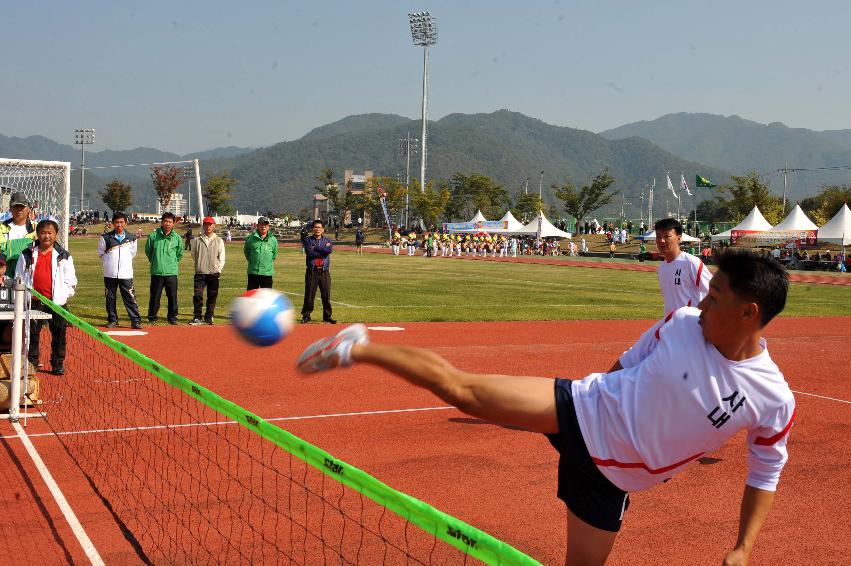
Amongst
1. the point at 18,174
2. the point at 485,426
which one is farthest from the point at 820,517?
the point at 18,174

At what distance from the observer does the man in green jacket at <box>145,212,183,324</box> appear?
58.4 ft

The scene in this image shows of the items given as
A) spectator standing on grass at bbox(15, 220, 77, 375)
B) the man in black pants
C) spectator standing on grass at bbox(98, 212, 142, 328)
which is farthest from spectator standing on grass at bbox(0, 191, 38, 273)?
the man in black pants

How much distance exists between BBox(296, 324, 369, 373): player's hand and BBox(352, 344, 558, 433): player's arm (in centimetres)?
4

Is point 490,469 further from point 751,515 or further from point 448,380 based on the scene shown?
point 448,380

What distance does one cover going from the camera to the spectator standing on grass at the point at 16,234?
12.5m

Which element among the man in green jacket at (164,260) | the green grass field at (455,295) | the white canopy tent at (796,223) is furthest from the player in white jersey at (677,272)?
the white canopy tent at (796,223)

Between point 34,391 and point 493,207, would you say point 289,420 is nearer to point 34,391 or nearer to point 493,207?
point 34,391

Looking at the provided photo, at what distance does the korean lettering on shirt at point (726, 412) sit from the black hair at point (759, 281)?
32cm

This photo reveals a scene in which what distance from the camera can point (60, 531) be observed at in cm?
600

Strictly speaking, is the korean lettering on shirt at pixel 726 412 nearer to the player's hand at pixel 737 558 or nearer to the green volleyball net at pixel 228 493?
the player's hand at pixel 737 558

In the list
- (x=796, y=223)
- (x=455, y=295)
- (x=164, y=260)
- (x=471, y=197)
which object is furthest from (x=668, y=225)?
(x=471, y=197)

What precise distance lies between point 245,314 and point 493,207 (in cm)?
12958

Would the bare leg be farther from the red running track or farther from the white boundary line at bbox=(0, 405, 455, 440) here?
the white boundary line at bbox=(0, 405, 455, 440)

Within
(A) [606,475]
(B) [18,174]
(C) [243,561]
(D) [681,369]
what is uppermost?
(B) [18,174]
